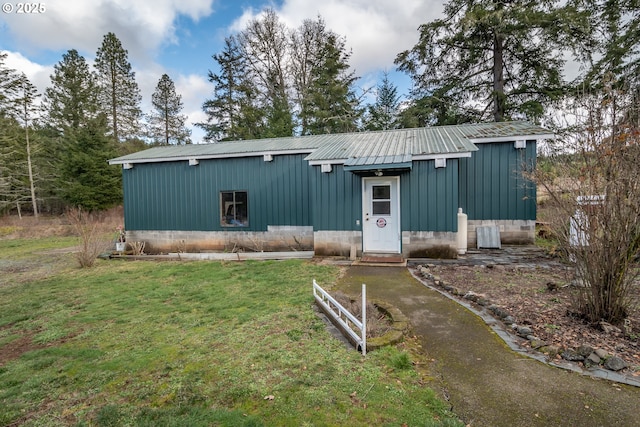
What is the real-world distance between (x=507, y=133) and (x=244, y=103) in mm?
19029

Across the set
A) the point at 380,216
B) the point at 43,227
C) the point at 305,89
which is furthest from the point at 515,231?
the point at 43,227

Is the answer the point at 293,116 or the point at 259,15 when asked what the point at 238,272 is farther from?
the point at 259,15

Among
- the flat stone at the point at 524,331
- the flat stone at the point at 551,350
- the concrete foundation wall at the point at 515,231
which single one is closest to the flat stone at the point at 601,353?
the flat stone at the point at 551,350

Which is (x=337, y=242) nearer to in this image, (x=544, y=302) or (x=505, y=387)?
(x=544, y=302)

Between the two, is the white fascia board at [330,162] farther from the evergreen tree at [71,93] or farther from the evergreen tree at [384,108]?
the evergreen tree at [71,93]

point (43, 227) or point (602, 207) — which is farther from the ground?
point (602, 207)

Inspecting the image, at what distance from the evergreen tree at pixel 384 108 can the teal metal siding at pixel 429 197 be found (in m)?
12.5

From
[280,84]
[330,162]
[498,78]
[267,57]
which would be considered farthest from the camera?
[280,84]

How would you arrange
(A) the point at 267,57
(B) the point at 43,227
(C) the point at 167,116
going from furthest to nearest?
(C) the point at 167,116 → (A) the point at 267,57 → (B) the point at 43,227

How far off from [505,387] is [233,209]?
9202mm

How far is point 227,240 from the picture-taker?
10328 mm

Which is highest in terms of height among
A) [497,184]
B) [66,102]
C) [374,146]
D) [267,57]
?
[267,57]

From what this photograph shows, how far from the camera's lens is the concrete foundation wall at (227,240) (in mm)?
9766

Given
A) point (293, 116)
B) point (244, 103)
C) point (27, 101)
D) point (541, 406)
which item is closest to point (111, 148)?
point (27, 101)
